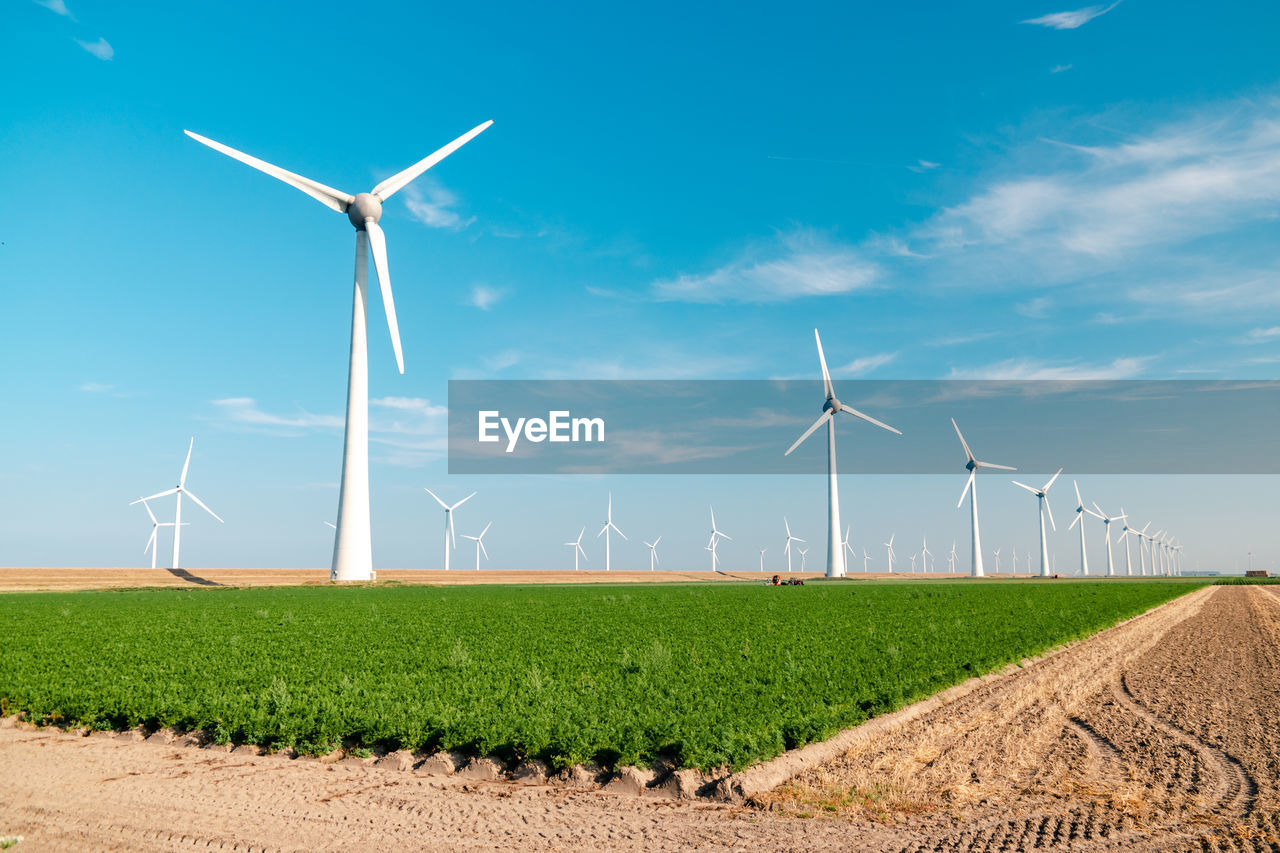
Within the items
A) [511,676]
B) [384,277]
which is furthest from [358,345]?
[511,676]

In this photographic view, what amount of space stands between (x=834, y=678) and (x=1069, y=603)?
45942 mm

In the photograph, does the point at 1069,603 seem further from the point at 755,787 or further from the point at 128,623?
the point at 128,623

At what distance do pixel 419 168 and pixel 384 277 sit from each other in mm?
15506

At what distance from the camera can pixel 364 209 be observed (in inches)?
3219

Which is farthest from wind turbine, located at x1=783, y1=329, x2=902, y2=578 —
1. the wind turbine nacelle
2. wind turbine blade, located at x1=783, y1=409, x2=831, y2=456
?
the wind turbine nacelle

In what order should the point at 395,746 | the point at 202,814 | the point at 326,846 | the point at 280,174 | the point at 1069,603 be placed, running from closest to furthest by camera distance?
the point at 326,846, the point at 202,814, the point at 395,746, the point at 1069,603, the point at 280,174

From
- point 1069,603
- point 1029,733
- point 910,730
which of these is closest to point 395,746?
point 910,730

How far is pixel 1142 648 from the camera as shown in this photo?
1237 inches

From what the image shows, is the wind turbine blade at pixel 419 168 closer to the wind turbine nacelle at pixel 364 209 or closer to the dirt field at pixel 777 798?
the wind turbine nacelle at pixel 364 209

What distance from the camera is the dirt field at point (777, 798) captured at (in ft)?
34.4

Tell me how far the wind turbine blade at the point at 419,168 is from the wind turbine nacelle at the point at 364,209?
111 cm

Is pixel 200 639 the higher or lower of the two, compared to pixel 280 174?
lower

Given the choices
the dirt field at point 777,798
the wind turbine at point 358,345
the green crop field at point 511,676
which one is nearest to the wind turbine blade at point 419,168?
the wind turbine at point 358,345

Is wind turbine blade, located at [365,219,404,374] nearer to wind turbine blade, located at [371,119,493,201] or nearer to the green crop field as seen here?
wind turbine blade, located at [371,119,493,201]
